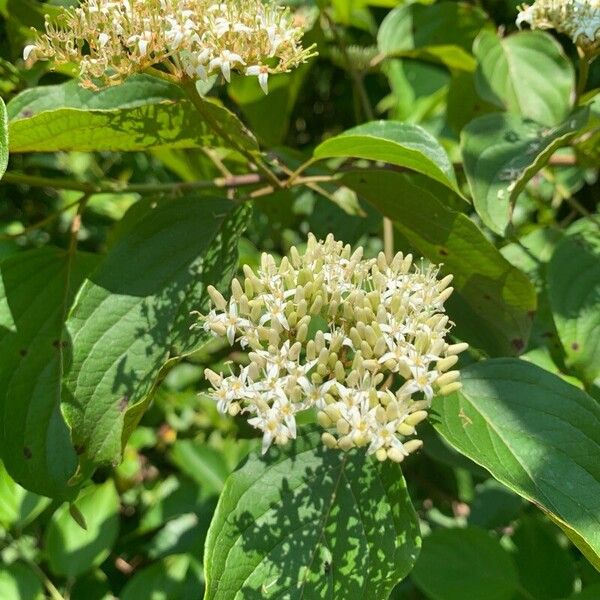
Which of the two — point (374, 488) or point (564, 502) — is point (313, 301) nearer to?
point (374, 488)

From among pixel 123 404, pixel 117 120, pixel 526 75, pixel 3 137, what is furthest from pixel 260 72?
pixel 526 75

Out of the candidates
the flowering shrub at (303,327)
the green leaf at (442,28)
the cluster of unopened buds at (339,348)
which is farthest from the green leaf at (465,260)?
the green leaf at (442,28)

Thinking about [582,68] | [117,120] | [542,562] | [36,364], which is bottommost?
[542,562]

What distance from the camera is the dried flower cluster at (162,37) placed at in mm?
878

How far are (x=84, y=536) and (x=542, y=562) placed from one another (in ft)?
2.31

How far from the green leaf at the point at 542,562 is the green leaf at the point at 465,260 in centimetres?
37

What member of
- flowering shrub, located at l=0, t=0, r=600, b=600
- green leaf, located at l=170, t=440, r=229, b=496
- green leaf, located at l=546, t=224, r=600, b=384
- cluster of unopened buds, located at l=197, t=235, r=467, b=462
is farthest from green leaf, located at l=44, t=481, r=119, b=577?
green leaf, located at l=546, t=224, r=600, b=384

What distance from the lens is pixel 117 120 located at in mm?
955

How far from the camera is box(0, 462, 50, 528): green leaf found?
1.24 meters

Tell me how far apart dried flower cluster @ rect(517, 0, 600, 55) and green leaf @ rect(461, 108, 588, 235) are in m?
0.10

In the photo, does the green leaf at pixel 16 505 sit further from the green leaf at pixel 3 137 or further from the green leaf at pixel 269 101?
the green leaf at pixel 269 101

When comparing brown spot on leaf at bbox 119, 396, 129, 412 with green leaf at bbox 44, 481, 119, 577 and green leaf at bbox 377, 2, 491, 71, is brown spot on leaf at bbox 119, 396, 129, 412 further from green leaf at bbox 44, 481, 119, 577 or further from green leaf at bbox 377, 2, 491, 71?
green leaf at bbox 377, 2, 491, 71

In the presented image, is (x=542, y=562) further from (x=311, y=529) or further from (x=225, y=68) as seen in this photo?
(x=225, y=68)

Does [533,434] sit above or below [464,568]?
above
